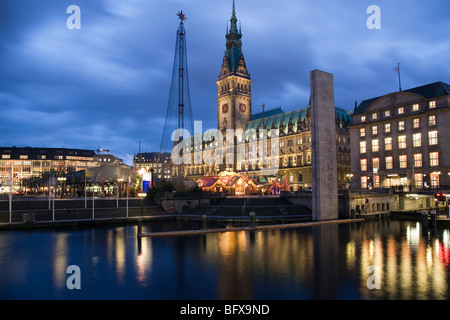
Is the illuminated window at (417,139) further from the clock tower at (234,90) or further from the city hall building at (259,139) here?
the clock tower at (234,90)

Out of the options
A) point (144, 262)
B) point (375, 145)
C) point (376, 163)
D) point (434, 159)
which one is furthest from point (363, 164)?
point (144, 262)

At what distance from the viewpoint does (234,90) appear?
156 metres

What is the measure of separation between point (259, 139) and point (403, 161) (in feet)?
226

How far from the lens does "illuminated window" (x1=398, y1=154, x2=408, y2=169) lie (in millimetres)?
82750

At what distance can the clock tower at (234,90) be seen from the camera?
15588 cm

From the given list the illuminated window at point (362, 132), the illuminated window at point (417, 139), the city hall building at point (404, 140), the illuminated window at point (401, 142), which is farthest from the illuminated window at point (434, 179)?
the illuminated window at point (362, 132)

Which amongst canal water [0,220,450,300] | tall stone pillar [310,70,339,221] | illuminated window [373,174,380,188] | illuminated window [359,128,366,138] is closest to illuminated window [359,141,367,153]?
illuminated window [359,128,366,138]

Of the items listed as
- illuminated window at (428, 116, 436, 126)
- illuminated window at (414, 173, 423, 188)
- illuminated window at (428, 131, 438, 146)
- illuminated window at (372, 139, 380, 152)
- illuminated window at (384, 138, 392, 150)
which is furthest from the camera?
illuminated window at (372, 139, 380, 152)

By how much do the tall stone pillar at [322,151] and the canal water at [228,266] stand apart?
12.7 m

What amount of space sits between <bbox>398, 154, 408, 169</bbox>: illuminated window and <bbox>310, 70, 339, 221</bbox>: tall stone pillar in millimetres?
36443

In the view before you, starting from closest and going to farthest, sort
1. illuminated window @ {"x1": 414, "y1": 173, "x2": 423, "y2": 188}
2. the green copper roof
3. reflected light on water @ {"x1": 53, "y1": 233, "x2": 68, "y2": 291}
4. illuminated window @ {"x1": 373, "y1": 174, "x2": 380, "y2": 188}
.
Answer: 1. reflected light on water @ {"x1": 53, "y1": 233, "x2": 68, "y2": 291}
2. illuminated window @ {"x1": 414, "y1": 173, "x2": 423, "y2": 188}
3. illuminated window @ {"x1": 373, "y1": 174, "x2": 380, "y2": 188}
4. the green copper roof

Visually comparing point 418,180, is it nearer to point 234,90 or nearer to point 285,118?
point 285,118

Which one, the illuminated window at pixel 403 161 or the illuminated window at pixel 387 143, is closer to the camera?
the illuminated window at pixel 403 161

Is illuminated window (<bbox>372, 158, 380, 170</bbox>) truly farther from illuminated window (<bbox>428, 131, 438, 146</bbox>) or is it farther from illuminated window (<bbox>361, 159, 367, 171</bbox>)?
illuminated window (<bbox>428, 131, 438, 146</bbox>)
